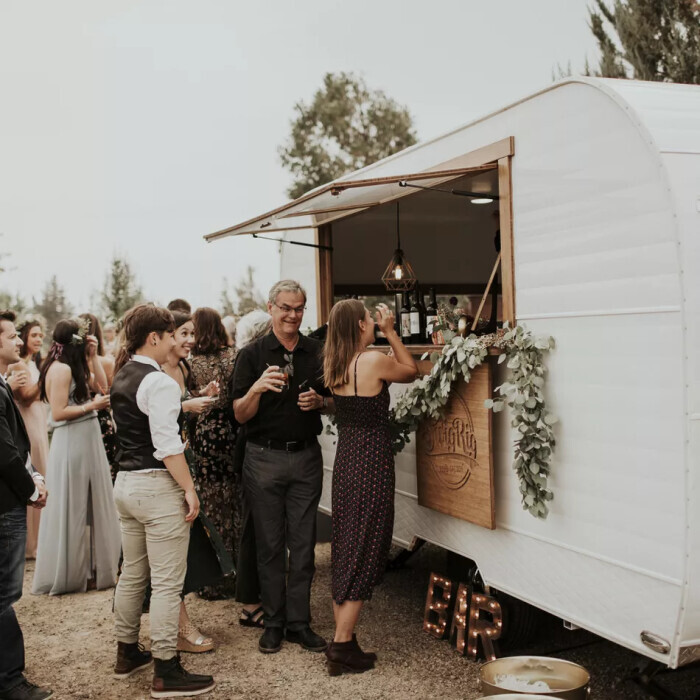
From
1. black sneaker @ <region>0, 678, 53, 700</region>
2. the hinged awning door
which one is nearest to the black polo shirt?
the hinged awning door

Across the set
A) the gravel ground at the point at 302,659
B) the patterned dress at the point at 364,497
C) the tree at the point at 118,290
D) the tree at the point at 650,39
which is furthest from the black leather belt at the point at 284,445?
the tree at the point at 118,290

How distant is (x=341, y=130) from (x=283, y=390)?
2518 centimetres

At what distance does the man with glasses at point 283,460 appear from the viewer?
171 inches

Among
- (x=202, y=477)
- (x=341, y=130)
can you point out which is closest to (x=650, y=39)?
(x=341, y=130)

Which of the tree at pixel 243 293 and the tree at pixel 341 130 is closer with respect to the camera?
the tree at pixel 341 130

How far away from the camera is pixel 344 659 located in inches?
157

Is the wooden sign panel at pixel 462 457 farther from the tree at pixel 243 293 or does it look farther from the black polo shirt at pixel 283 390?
the tree at pixel 243 293

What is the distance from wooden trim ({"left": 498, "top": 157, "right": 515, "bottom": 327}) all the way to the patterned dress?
2.60ft

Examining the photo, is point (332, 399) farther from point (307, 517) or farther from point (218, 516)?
point (218, 516)

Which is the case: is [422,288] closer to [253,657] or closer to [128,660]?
[253,657]

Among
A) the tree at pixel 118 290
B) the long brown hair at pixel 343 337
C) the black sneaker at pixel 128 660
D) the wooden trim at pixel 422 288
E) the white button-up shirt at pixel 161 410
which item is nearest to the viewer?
the white button-up shirt at pixel 161 410

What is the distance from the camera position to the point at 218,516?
5.21 meters

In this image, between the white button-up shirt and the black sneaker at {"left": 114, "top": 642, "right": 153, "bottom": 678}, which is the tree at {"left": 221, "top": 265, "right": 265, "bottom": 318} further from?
the white button-up shirt

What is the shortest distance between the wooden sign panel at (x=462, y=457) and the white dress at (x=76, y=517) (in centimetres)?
267
